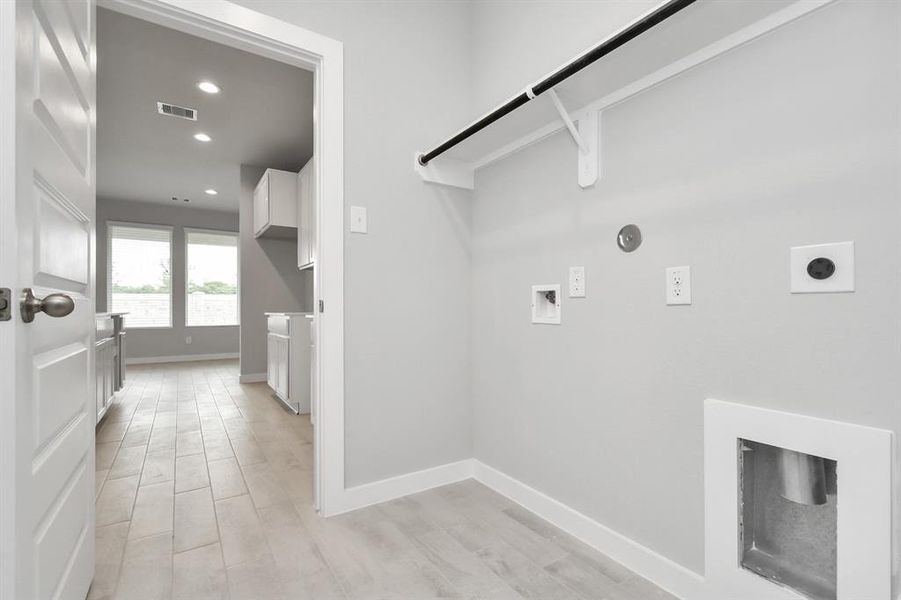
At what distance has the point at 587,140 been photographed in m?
1.61

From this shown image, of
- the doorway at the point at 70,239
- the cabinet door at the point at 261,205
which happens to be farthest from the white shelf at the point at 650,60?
the cabinet door at the point at 261,205

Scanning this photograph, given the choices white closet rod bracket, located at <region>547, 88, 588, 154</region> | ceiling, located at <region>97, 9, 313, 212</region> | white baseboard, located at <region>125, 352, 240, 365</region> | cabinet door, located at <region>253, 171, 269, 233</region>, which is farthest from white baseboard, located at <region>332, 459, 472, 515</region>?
white baseboard, located at <region>125, 352, 240, 365</region>

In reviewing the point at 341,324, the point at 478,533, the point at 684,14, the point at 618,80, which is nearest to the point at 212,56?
the point at 341,324

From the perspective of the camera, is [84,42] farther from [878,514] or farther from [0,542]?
[878,514]

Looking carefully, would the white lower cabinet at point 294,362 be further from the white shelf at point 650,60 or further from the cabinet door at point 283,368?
the white shelf at point 650,60

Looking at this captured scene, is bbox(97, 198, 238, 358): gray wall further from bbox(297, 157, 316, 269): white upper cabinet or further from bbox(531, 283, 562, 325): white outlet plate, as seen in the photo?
bbox(531, 283, 562, 325): white outlet plate

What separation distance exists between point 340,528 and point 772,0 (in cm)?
221

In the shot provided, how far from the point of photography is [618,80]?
1.44m

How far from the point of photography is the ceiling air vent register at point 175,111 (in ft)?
12.2

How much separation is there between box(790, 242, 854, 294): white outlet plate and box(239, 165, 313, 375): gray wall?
16.7 feet

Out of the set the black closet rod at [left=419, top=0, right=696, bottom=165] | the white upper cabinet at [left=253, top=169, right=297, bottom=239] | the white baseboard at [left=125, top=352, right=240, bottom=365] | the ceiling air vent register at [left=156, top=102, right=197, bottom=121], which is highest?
the ceiling air vent register at [left=156, top=102, right=197, bottom=121]

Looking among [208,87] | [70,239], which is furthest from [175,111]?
[70,239]

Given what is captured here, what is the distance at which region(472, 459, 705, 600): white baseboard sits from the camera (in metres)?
1.31

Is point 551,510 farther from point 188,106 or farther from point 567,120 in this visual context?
point 188,106
